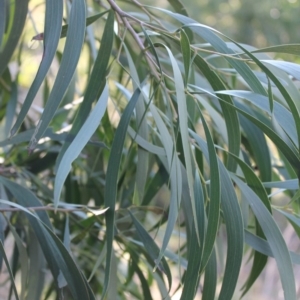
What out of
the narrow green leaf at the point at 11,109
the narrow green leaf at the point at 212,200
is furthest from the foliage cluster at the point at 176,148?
the narrow green leaf at the point at 11,109

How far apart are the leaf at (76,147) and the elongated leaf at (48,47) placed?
0.15ft

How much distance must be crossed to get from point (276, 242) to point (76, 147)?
0.60 ft

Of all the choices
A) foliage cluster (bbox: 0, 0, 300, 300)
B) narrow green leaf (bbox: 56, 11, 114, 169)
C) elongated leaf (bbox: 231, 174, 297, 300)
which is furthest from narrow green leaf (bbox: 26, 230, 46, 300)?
elongated leaf (bbox: 231, 174, 297, 300)

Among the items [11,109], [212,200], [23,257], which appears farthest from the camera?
[11,109]

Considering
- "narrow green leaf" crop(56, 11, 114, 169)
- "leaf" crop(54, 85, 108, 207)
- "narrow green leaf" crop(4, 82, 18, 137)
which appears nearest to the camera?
"leaf" crop(54, 85, 108, 207)

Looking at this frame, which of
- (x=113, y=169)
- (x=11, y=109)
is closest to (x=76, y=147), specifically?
(x=113, y=169)

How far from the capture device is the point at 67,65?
416 millimetres

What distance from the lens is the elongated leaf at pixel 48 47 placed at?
403mm

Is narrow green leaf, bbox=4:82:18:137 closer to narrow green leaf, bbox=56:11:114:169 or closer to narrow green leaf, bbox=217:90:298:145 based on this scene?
narrow green leaf, bbox=56:11:114:169

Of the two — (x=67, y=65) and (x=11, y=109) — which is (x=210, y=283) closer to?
(x=67, y=65)

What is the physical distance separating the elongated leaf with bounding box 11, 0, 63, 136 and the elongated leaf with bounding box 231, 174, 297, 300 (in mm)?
192

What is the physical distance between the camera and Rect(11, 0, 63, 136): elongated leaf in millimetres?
403

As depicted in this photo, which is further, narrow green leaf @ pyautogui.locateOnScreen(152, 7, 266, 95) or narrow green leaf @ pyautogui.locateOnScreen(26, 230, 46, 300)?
narrow green leaf @ pyautogui.locateOnScreen(26, 230, 46, 300)

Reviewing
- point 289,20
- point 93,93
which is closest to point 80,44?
point 93,93
